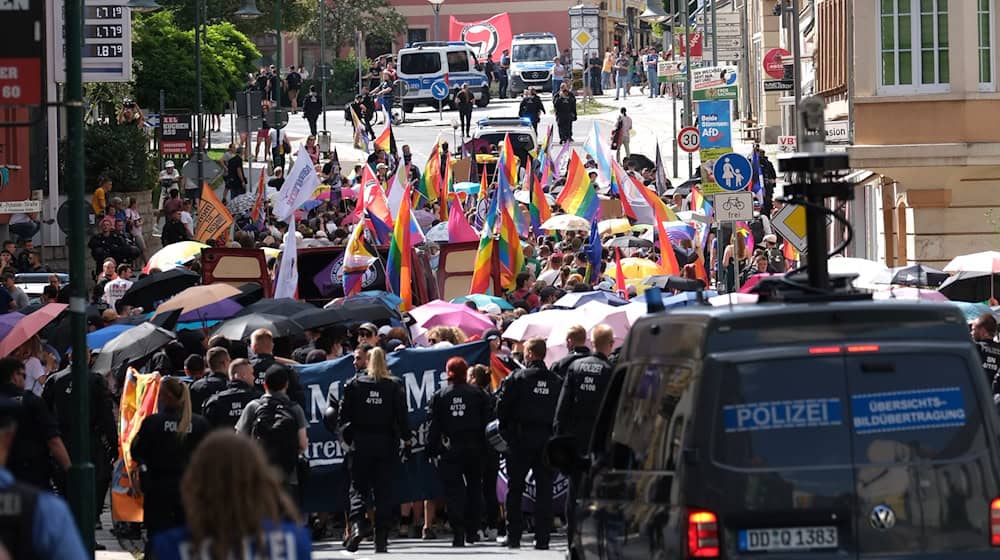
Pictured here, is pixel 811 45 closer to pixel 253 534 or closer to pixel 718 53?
pixel 718 53

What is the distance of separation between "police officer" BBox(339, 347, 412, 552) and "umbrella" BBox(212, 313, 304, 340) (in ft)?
11.0

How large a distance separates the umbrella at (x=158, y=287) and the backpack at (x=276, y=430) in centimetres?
976

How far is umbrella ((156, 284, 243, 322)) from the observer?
68.5 ft

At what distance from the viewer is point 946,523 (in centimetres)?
798

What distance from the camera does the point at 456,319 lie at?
64.8ft

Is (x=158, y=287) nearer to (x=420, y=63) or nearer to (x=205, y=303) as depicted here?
(x=205, y=303)

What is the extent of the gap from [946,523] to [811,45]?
38.0m

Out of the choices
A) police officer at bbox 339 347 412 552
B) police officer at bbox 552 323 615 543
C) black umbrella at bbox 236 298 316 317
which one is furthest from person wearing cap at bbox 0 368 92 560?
black umbrella at bbox 236 298 316 317

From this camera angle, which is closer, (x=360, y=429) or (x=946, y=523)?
(x=946, y=523)

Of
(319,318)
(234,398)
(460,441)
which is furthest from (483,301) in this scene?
(234,398)

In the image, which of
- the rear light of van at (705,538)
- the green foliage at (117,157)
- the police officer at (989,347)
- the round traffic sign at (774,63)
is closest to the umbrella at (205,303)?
the police officer at (989,347)

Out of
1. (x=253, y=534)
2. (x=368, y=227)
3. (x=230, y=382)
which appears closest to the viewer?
(x=253, y=534)

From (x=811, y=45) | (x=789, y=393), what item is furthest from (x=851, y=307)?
(x=811, y=45)

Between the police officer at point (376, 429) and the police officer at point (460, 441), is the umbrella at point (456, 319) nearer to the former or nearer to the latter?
the police officer at point (460, 441)
